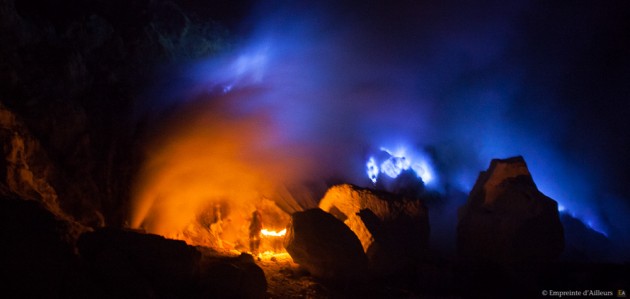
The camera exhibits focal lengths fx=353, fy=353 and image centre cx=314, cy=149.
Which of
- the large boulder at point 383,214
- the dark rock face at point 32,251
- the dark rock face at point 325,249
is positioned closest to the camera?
the dark rock face at point 32,251

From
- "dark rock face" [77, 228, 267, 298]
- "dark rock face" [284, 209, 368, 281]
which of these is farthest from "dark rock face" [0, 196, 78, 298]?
"dark rock face" [284, 209, 368, 281]

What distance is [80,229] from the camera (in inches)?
248

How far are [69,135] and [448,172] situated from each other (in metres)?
31.1

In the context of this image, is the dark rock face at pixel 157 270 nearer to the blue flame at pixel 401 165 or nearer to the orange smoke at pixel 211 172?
the orange smoke at pixel 211 172

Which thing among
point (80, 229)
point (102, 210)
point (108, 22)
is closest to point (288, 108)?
point (108, 22)

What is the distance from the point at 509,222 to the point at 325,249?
9.33 m

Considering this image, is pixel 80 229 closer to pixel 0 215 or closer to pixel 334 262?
pixel 0 215

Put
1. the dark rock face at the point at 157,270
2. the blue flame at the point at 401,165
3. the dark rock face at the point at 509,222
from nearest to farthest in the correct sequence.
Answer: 1. the dark rock face at the point at 157,270
2. the dark rock face at the point at 509,222
3. the blue flame at the point at 401,165

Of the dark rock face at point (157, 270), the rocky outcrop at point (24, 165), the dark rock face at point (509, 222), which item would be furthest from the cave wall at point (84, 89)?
the dark rock face at point (509, 222)

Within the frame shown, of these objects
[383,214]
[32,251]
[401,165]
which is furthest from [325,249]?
[401,165]

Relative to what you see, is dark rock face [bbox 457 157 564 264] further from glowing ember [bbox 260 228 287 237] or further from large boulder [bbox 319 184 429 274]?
glowing ember [bbox 260 228 287 237]

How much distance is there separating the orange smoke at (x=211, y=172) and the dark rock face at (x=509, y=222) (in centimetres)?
842

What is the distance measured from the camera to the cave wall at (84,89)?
950 centimetres

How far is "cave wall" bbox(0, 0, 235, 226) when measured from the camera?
31.2 ft
